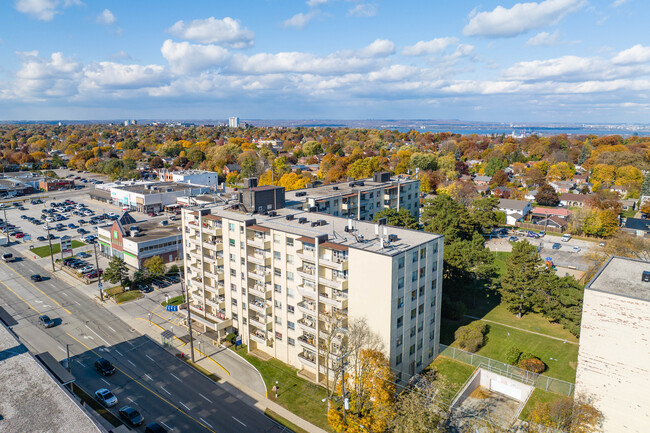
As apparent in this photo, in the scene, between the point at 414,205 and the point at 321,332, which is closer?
the point at 321,332

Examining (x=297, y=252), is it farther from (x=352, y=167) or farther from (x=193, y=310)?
(x=352, y=167)

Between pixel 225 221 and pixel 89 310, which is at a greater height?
pixel 225 221

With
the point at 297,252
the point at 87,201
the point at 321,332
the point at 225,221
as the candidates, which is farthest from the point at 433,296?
the point at 87,201

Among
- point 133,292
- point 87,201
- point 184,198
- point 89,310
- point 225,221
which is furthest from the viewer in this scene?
point 87,201

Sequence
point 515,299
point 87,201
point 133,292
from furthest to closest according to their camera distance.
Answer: point 87,201
point 133,292
point 515,299

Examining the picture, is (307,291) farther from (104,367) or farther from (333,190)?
(333,190)

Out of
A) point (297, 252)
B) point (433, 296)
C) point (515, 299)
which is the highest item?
point (297, 252)
